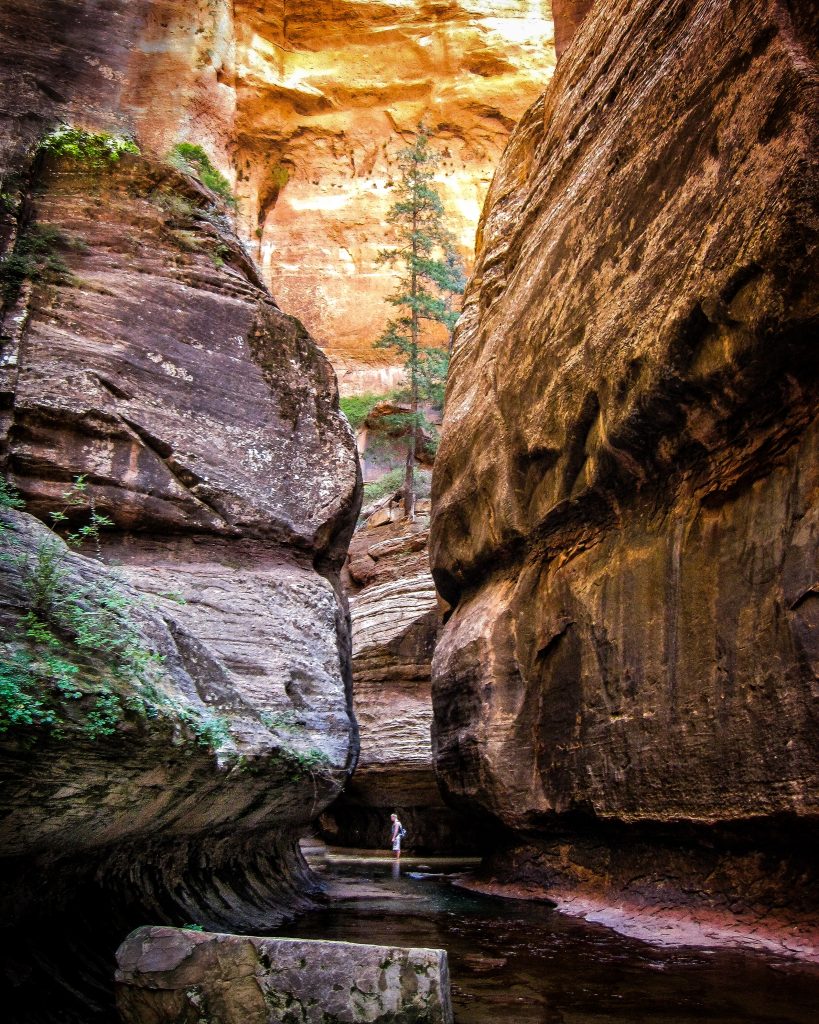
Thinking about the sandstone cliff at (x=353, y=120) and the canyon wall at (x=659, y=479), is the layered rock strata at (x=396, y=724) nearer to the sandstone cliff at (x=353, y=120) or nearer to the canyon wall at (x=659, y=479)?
the canyon wall at (x=659, y=479)

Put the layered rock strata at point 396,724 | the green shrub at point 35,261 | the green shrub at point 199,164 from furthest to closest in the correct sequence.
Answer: the layered rock strata at point 396,724 < the green shrub at point 199,164 < the green shrub at point 35,261

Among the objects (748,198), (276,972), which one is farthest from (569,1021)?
(748,198)

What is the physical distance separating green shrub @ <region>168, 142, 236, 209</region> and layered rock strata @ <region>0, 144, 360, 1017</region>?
6.93 feet

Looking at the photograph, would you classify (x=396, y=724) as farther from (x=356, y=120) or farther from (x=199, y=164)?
(x=356, y=120)

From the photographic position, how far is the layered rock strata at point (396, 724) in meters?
17.1

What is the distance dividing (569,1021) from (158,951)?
246cm

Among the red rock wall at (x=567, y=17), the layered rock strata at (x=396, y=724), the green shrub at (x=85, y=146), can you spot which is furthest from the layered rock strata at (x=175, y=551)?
the red rock wall at (x=567, y=17)

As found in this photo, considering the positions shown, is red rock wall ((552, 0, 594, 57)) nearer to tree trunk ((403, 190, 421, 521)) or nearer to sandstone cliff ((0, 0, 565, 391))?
tree trunk ((403, 190, 421, 521))

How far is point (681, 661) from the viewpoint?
8008mm

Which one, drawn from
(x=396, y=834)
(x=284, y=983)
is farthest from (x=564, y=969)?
(x=396, y=834)

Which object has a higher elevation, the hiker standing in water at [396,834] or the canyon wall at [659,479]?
the canyon wall at [659,479]

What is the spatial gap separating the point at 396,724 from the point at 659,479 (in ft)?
34.9

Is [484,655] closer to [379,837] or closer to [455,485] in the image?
[455,485]

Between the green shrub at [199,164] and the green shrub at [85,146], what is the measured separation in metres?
2.01
